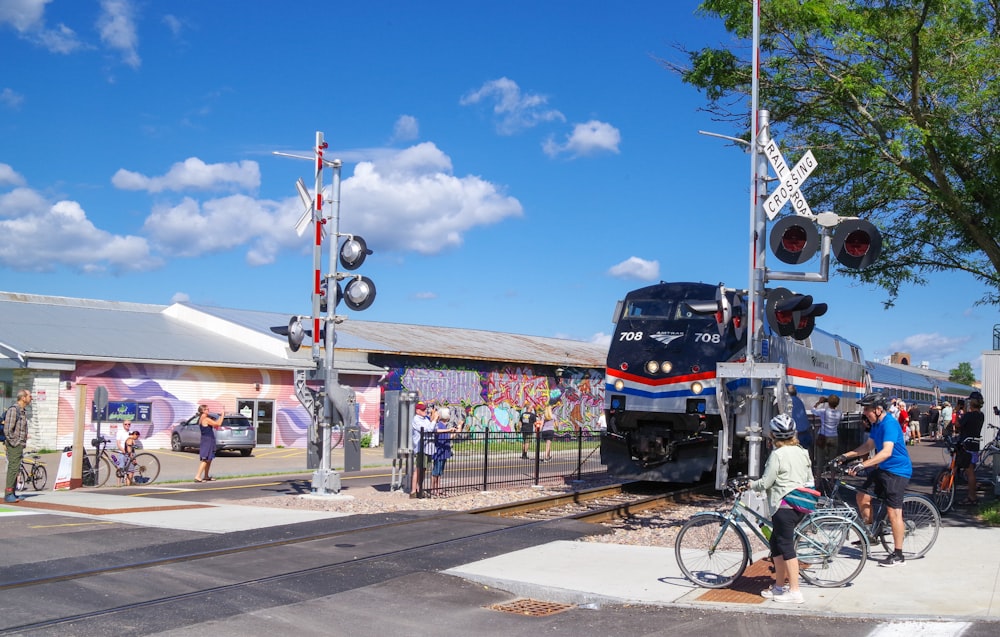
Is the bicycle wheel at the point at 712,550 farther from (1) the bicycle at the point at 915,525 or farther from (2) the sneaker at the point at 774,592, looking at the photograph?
(1) the bicycle at the point at 915,525

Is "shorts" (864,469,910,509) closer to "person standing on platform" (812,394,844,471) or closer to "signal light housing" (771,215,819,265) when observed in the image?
"signal light housing" (771,215,819,265)

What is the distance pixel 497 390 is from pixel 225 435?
14.1m

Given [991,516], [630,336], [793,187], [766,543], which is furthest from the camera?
[630,336]

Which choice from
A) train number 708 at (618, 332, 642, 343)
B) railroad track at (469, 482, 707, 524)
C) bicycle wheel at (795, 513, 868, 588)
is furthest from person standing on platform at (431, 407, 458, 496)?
bicycle wheel at (795, 513, 868, 588)

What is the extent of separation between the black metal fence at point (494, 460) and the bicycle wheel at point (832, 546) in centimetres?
902

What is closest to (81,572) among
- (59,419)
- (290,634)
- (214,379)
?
(290,634)

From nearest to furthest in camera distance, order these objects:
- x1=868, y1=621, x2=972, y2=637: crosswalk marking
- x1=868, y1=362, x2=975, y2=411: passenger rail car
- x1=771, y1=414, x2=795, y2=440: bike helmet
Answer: x1=868, y1=621, x2=972, y2=637: crosswalk marking
x1=771, y1=414, x2=795, y2=440: bike helmet
x1=868, y1=362, x2=975, y2=411: passenger rail car

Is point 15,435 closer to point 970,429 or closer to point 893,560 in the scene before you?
point 893,560

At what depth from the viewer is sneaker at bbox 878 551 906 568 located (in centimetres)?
1006

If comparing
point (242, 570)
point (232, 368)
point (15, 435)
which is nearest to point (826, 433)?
point (242, 570)

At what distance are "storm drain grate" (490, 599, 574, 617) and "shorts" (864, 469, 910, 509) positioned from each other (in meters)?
3.64

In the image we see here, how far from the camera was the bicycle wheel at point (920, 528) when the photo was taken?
10.5 m

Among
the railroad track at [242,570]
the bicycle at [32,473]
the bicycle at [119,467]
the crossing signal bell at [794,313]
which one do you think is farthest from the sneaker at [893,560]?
the bicycle at [119,467]

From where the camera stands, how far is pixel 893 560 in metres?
10.1
